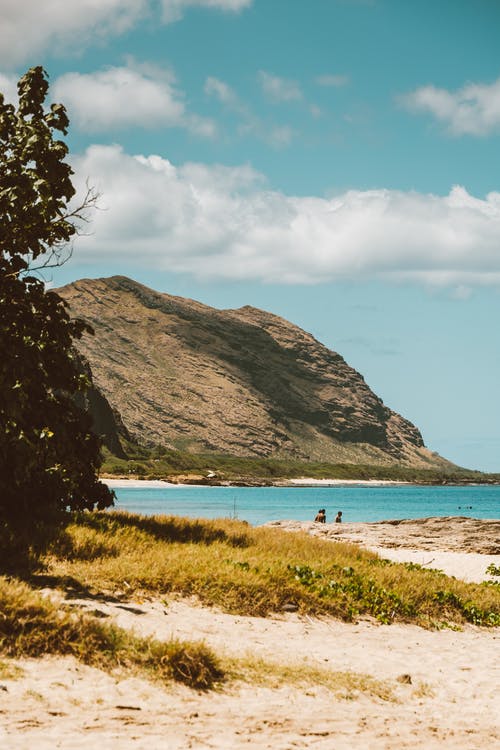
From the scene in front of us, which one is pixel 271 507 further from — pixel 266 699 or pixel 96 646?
pixel 266 699

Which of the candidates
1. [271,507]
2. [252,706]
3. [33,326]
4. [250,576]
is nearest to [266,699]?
[252,706]

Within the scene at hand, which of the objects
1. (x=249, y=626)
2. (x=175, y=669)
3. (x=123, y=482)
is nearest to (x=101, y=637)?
(x=175, y=669)

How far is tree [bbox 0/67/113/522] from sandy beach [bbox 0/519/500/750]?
4.25 metres

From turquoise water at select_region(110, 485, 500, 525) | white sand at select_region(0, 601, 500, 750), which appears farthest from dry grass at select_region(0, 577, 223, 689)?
turquoise water at select_region(110, 485, 500, 525)

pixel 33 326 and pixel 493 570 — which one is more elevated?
pixel 33 326

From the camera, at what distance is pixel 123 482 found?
153m

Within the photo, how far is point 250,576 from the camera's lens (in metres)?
15.0

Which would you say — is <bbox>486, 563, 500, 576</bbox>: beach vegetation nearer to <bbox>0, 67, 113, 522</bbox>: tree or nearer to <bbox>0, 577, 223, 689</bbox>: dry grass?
<bbox>0, 67, 113, 522</bbox>: tree

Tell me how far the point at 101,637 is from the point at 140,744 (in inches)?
106

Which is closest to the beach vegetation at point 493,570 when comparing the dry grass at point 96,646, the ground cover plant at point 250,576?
the ground cover plant at point 250,576

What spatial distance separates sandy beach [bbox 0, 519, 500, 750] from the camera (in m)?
7.88

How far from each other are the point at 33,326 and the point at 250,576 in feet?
21.9

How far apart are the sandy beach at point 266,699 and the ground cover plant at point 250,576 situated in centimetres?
65

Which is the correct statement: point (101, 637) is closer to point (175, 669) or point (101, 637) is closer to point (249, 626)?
point (175, 669)
